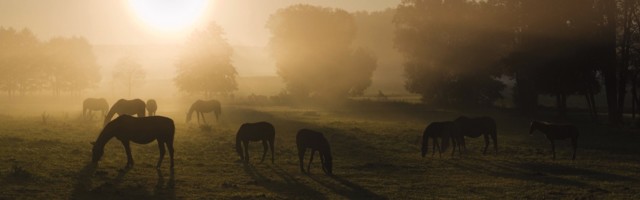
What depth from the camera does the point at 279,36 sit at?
73.1 meters

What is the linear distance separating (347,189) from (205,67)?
6053cm

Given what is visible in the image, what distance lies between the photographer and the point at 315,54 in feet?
235

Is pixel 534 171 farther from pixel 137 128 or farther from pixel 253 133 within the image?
pixel 137 128

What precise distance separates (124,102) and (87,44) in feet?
228

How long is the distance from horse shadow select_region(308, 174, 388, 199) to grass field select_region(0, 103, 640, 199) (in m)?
0.03

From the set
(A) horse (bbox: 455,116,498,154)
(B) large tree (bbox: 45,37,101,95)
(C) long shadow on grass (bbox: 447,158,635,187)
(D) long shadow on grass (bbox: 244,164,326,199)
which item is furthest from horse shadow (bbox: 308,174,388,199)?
(B) large tree (bbox: 45,37,101,95)

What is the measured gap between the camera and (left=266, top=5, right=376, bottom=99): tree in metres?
71.2

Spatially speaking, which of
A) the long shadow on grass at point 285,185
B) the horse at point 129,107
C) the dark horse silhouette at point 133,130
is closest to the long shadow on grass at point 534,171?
the long shadow on grass at point 285,185

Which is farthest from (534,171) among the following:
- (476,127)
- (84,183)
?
(84,183)

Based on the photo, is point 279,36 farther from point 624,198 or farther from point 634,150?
point 624,198

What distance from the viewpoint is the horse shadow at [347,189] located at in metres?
15.7

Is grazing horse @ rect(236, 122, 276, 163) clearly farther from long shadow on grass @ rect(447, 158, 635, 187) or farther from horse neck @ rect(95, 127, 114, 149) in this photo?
long shadow on grass @ rect(447, 158, 635, 187)

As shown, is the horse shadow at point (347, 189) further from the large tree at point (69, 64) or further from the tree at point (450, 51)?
the large tree at point (69, 64)

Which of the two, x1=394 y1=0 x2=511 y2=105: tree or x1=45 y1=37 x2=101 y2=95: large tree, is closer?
x1=394 y1=0 x2=511 y2=105: tree
